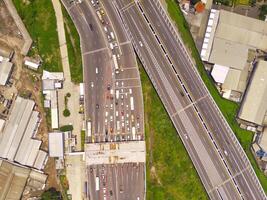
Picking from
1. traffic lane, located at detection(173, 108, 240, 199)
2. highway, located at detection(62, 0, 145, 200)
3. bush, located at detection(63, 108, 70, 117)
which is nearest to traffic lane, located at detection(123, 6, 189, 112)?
highway, located at detection(62, 0, 145, 200)

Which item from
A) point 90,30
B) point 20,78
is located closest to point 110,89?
point 90,30

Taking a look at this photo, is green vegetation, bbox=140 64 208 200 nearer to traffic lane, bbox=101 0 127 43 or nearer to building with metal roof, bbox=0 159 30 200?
traffic lane, bbox=101 0 127 43

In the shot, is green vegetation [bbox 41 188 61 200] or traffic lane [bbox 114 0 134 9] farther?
traffic lane [bbox 114 0 134 9]

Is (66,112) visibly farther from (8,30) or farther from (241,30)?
(241,30)

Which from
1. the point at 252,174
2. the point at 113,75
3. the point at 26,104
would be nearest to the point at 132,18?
the point at 113,75

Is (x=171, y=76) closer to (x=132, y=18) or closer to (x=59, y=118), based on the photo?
(x=132, y=18)
